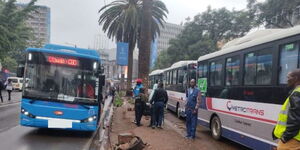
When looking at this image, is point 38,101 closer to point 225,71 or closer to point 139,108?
point 139,108

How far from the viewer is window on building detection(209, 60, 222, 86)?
10.4m


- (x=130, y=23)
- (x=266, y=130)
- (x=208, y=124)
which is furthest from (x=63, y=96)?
(x=130, y=23)

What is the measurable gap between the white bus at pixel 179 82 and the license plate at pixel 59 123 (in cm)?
714

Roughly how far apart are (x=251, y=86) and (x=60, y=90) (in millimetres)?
5782

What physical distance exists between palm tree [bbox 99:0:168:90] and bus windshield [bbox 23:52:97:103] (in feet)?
66.4

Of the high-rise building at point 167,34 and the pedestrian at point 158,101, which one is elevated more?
the high-rise building at point 167,34

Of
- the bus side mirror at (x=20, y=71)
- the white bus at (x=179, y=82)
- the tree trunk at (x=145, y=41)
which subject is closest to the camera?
the bus side mirror at (x=20, y=71)

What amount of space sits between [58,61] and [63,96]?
1.16m

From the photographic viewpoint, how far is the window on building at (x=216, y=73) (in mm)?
10429

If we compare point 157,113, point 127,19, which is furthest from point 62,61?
Answer: point 127,19

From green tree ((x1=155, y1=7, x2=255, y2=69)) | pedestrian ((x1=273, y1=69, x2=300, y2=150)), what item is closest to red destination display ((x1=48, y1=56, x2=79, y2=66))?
pedestrian ((x1=273, y1=69, x2=300, y2=150))

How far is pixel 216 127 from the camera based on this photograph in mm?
10625

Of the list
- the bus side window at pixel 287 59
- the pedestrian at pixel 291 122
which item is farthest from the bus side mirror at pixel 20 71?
the pedestrian at pixel 291 122

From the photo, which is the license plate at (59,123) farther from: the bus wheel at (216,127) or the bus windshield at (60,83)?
the bus wheel at (216,127)
